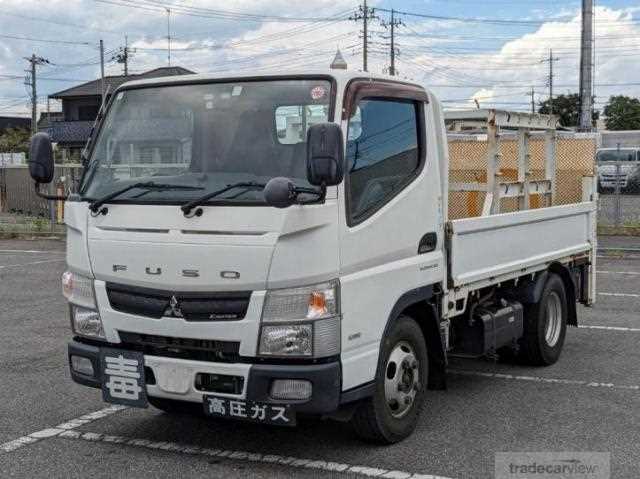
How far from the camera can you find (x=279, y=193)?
428 cm

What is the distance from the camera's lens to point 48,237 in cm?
2158

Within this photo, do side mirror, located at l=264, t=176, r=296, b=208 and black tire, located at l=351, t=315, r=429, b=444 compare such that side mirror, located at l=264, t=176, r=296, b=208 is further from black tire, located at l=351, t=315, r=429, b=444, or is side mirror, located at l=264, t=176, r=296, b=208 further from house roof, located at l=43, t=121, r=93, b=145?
house roof, located at l=43, t=121, r=93, b=145

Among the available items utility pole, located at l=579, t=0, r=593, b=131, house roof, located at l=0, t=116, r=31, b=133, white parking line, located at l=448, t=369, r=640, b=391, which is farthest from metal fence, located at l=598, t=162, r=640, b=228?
house roof, located at l=0, t=116, r=31, b=133

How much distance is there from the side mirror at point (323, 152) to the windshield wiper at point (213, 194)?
423mm

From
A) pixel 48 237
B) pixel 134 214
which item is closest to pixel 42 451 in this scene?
pixel 134 214

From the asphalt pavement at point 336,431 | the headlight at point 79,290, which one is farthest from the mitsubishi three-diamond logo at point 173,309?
the asphalt pavement at point 336,431

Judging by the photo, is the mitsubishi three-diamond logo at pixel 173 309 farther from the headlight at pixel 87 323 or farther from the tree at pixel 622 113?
the tree at pixel 622 113

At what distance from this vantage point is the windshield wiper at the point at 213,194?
4555mm

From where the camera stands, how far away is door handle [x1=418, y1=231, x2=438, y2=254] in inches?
212

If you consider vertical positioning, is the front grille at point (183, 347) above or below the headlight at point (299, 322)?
below

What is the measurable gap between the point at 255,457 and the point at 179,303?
1095 mm

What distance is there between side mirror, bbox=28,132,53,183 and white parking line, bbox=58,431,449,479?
5.53 feet

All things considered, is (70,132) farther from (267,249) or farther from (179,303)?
(267,249)

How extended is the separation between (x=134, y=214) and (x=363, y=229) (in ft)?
4.26
